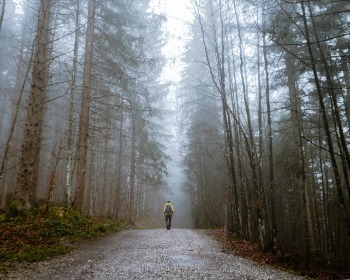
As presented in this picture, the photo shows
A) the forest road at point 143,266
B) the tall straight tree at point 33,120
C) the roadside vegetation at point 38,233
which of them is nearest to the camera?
the forest road at point 143,266

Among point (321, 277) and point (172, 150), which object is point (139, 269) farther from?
point (172, 150)

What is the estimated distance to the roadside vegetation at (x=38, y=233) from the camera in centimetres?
584

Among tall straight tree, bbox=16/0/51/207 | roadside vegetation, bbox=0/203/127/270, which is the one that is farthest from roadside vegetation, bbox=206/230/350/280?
tall straight tree, bbox=16/0/51/207

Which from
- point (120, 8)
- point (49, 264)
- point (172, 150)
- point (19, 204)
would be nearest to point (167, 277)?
point (49, 264)

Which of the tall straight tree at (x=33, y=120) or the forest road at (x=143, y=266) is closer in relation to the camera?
the forest road at (x=143, y=266)

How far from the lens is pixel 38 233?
740cm

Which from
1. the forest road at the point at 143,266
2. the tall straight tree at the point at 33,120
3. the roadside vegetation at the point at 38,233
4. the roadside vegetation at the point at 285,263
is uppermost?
the tall straight tree at the point at 33,120

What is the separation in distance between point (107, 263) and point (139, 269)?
84 cm

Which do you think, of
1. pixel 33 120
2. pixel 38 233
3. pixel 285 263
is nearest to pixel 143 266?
Result: pixel 38 233

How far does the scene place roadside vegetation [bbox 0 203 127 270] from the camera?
5.84 metres

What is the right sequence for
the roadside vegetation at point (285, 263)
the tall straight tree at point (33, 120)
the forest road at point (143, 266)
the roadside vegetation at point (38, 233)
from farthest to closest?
the tall straight tree at point (33, 120)
the roadside vegetation at point (285, 263)
the roadside vegetation at point (38, 233)
the forest road at point (143, 266)

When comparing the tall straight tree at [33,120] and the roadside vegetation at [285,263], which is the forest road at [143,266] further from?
the tall straight tree at [33,120]

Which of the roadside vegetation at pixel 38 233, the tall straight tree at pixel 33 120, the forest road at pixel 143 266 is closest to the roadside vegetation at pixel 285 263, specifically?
the forest road at pixel 143 266

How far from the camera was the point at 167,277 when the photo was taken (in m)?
4.94
